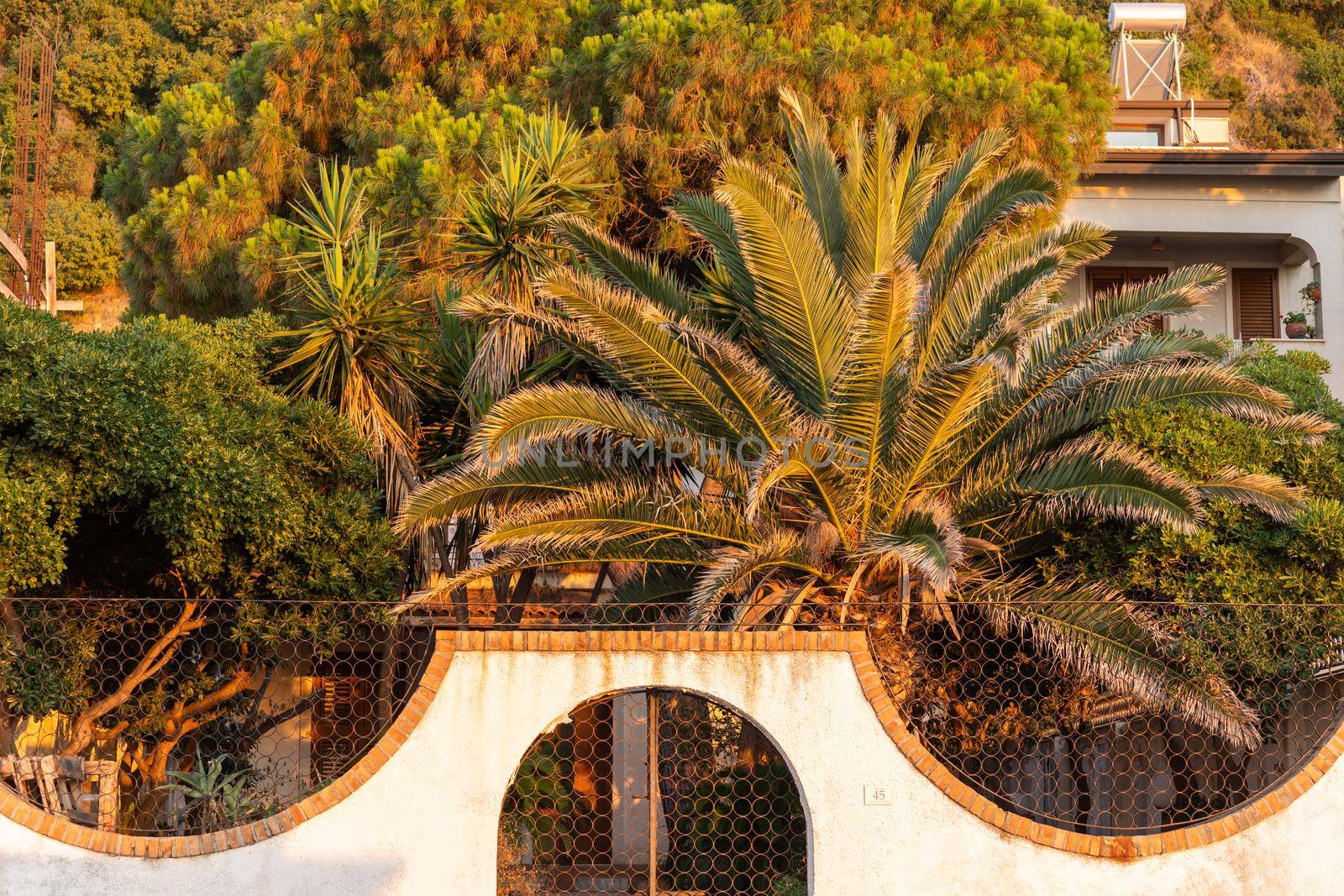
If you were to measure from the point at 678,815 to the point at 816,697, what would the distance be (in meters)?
3.28

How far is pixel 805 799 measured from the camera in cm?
713

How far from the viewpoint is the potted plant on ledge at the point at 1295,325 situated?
19188 millimetres

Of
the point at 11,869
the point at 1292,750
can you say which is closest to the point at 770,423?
the point at 1292,750

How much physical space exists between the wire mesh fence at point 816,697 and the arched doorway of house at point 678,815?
100mm

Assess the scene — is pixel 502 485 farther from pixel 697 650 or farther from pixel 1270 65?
pixel 1270 65

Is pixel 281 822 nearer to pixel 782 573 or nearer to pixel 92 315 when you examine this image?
pixel 782 573

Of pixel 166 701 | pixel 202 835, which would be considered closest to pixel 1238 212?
pixel 166 701

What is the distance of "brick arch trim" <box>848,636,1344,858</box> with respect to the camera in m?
7.07

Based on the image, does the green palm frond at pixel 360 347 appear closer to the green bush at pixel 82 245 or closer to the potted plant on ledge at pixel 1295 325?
the potted plant on ledge at pixel 1295 325

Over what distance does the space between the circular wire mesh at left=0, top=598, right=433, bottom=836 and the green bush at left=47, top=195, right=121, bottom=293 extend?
79.5ft

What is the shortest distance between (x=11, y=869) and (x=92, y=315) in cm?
3195

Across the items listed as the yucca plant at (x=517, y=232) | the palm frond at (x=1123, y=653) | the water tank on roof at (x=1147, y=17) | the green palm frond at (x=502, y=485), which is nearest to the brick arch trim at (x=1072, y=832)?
the palm frond at (x=1123, y=653)

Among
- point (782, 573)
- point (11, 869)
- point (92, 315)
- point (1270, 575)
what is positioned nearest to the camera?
point (11, 869)

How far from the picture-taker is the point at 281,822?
6.93 metres
